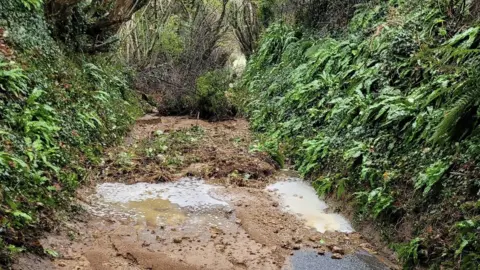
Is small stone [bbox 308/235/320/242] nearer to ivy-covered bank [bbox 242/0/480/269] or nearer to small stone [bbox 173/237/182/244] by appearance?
ivy-covered bank [bbox 242/0/480/269]

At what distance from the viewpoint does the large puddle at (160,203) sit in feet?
19.9

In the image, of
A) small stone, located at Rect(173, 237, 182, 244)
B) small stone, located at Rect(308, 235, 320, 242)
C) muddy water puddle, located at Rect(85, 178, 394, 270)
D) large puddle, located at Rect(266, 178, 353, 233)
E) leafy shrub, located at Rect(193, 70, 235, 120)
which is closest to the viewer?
muddy water puddle, located at Rect(85, 178, 394, 270)

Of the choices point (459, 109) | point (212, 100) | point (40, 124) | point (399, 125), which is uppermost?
point (459, 109)

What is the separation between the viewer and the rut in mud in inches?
195

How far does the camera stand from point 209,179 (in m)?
7.88

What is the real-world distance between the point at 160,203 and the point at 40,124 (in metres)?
2.27

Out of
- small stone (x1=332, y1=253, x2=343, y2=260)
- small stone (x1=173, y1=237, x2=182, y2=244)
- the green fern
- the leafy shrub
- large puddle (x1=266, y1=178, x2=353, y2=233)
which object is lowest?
large puddle (x1=266, y1=178, x2=353, y2=233)

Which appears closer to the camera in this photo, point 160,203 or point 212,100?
point 160,203

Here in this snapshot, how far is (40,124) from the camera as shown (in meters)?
6.62

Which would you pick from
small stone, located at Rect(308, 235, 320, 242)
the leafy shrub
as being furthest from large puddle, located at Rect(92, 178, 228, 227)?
the leafy shrub

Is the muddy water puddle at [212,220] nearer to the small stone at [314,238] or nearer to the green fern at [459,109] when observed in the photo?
the small stone at [314,238]

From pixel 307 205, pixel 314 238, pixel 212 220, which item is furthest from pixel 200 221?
pixel 307 205

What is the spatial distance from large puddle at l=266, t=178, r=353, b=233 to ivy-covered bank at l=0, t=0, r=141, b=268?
11.2 feet

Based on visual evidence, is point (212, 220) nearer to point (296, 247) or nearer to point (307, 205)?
point (296, 247)
